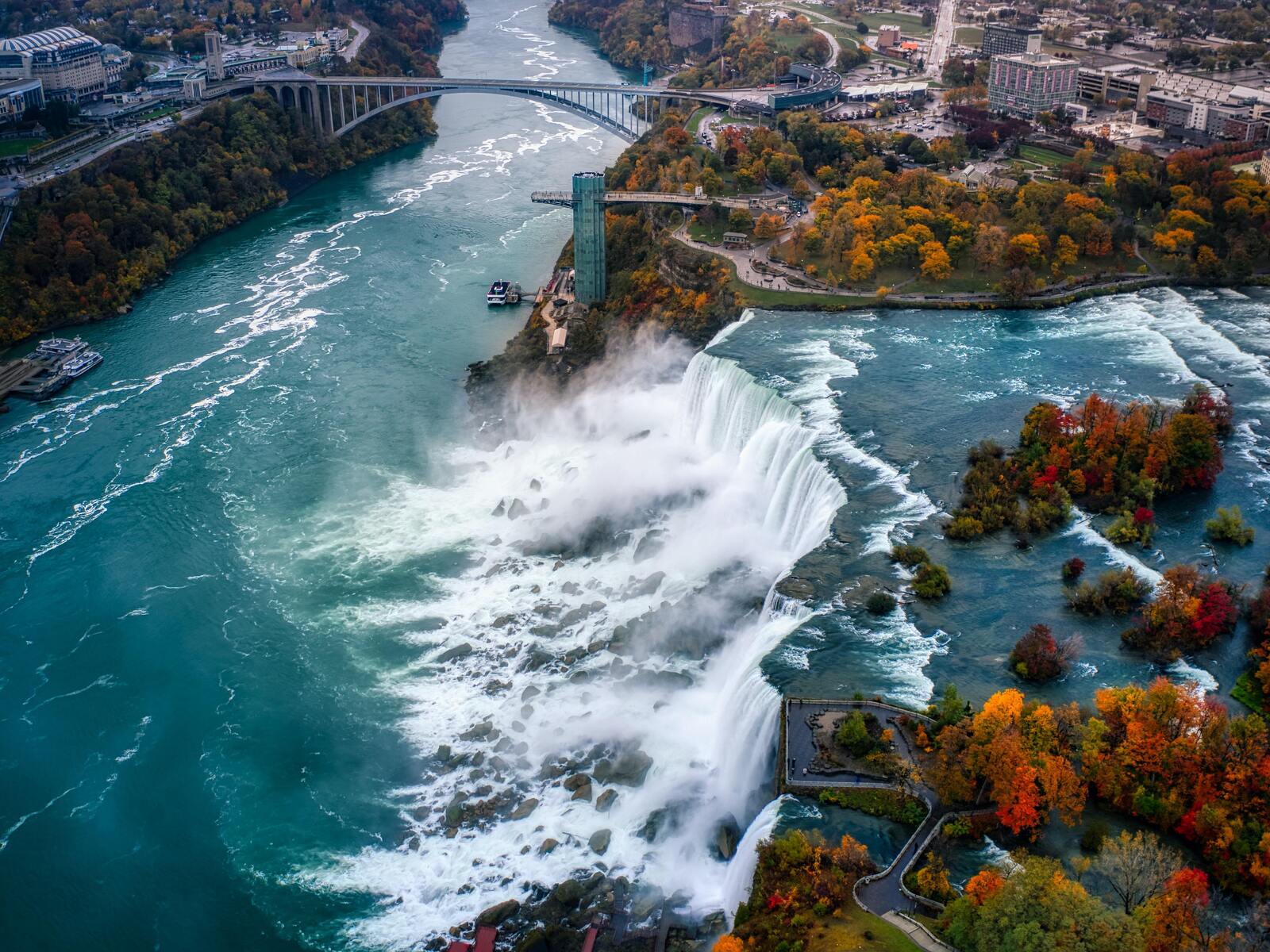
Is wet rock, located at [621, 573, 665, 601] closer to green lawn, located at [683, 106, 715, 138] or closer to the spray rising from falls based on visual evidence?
the spray rising from falls

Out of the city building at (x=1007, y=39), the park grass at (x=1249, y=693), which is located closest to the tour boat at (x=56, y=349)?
the park grass at (x=1249, y=693)

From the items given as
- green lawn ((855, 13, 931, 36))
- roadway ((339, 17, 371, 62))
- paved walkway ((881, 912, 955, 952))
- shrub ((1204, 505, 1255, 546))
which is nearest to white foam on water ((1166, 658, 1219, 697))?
shrub ((1204, 505, 1255, 546))

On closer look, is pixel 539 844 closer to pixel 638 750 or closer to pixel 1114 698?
pixel 638 750

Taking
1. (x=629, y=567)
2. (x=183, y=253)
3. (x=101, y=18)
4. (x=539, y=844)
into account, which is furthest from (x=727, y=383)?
(x=101, y=18)

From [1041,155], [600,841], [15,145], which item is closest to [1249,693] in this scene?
[600,841]

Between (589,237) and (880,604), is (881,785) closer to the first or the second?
(880,604)

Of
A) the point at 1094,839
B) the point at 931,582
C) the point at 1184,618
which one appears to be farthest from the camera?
the point at 931,582
